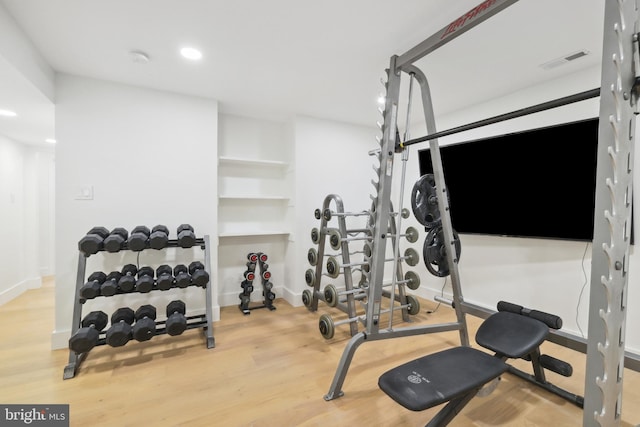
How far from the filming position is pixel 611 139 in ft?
3.26

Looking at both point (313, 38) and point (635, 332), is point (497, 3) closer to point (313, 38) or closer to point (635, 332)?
point (313, 38)

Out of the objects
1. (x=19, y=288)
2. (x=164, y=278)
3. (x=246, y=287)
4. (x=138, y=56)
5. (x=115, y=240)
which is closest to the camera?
(x=138, y=56)

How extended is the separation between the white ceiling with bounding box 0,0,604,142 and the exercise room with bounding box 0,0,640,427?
0.02 m

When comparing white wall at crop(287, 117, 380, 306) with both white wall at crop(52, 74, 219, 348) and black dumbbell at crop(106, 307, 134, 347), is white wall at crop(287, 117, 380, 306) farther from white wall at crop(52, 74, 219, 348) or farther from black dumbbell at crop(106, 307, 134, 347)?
black dumbbell at crop(106, 307, 134, 347)

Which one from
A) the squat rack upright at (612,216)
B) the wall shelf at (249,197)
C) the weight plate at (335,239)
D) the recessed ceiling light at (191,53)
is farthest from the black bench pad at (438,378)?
the wall shelf at (249,197)

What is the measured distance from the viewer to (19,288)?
3748 mm

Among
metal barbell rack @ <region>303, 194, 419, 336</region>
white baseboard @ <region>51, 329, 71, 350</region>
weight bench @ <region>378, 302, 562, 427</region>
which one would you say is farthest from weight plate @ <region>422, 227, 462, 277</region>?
white baseboard @ <region>51, 329, 71, 350</region>

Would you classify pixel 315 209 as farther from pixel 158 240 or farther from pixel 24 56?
pixel 24 56

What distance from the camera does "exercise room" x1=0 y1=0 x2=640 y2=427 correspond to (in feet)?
4.99

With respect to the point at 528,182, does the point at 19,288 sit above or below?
below

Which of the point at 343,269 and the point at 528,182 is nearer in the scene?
the point at 528,182

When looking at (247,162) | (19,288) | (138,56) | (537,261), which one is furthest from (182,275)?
(537,261)

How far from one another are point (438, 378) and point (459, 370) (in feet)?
0.43

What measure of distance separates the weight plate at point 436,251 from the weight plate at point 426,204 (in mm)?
78
